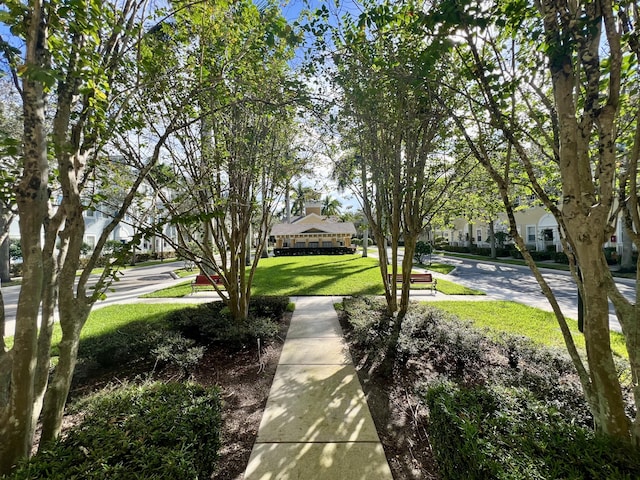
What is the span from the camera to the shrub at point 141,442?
65.2 inches

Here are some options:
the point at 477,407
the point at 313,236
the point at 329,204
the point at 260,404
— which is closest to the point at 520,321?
the point at 477,407

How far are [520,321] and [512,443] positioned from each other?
664 cm

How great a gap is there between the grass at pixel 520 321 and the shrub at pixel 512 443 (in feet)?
12.5

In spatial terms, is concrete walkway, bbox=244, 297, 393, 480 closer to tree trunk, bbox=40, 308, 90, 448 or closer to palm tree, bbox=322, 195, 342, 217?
tree trunk, bbox=40, 308, 90, 448

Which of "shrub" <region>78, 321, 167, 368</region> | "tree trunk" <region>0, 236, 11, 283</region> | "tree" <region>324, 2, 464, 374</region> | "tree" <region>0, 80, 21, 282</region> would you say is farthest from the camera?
"tree trunk" <region>0, 236, 11, 283</region>

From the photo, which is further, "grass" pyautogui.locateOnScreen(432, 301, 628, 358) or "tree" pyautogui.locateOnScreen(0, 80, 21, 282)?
"grass" pyautogui.locateOnScreen(432, 301, 628, 358)

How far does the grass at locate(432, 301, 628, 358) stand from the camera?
229 inches

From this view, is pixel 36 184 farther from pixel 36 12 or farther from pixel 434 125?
pixel 434 125

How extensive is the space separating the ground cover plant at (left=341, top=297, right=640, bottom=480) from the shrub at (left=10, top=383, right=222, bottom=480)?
67.8 inches

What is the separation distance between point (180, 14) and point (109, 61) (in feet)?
6.04

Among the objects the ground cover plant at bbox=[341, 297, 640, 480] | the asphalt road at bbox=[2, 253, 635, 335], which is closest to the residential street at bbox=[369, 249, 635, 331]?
the asphalt road at bbox=[2, 253, 635, 335]

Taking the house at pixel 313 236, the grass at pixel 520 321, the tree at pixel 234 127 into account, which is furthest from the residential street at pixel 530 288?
the house at pixel 313 236

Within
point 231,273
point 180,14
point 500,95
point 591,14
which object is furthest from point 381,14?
point 231,273

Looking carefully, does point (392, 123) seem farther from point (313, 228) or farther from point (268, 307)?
point (313, 228)
